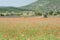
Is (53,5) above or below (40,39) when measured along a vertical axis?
below

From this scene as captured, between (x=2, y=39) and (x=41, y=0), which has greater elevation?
(x=2, y=39)

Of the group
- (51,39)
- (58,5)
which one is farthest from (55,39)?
(58,5)

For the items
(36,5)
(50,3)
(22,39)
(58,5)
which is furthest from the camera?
(36,5)

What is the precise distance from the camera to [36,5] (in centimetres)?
15612

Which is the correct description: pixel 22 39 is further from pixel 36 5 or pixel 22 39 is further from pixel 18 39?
pixel 36 5

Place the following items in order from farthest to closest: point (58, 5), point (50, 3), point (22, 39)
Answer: point (50, 3)
point (58, 5)
point (22, 39)

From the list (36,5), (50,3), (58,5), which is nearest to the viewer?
(58,5)

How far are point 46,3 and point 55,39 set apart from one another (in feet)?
424

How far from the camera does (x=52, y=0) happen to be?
5389 inches

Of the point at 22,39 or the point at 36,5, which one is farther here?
the point at 36,5

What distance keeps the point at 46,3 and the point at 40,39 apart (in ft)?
425

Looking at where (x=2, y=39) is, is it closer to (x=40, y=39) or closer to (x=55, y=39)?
(x=40, y=39)

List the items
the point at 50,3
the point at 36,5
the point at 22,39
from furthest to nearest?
the point at 36,5 → the point at 50,3 → the point at 22,39

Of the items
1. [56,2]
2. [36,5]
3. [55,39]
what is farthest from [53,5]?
[55,39]
